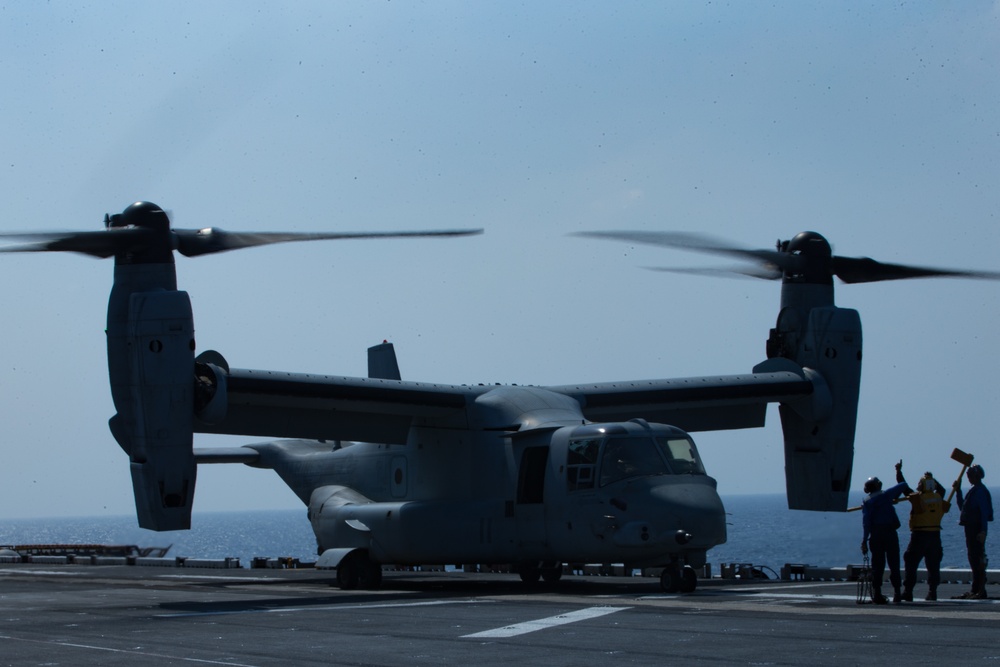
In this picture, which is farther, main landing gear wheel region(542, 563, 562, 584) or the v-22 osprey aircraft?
main landing gear wheel region(542, 563, 562, 584)

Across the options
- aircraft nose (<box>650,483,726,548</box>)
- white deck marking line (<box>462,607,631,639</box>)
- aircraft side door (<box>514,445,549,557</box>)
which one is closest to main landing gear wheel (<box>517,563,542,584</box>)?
aircraft side door (<box>514,445,549,557</box>)

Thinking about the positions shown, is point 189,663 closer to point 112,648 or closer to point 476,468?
point 112,648

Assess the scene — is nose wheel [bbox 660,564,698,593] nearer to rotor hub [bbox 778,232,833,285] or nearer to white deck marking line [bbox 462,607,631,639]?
white deck marking line [bbox 462,607,631,639]

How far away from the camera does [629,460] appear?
2036 centimetres

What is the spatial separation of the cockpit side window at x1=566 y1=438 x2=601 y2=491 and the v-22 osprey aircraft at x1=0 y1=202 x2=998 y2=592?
0.03 meters

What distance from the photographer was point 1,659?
1202cm

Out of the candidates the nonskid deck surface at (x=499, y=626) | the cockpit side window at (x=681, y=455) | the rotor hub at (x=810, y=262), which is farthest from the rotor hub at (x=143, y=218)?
the rotor hub at (x=810, y=262)

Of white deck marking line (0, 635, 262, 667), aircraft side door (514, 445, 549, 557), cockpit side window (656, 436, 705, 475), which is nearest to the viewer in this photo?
white deck marking line (0, 635, 262, 667)

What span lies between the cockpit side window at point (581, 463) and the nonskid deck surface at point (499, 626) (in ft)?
5.78

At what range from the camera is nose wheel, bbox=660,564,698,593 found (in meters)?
19.6

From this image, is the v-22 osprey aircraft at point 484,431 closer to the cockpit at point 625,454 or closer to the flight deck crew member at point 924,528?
the cockpit at point 625,454

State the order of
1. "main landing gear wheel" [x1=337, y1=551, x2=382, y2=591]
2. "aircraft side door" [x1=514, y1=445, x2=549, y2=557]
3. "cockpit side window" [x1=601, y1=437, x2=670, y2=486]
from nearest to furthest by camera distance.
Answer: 1. "cockpit side window" [x1=601, y1=437, x2=670, y2=486]
2. "aircraft side door" [x1=514, y1=445, x2=549, y2=557]
3. "main landing gear wheel" [x1=337, y1=551, x2=382, y2=591]

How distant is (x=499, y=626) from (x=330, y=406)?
9.84 metres

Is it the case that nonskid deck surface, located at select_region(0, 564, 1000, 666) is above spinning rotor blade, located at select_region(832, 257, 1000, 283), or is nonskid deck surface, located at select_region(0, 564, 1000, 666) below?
below
